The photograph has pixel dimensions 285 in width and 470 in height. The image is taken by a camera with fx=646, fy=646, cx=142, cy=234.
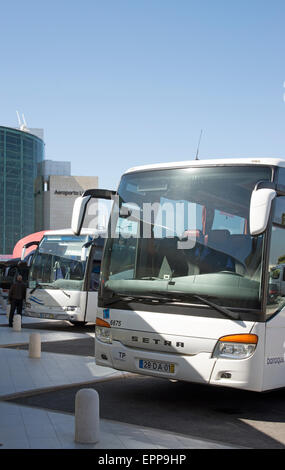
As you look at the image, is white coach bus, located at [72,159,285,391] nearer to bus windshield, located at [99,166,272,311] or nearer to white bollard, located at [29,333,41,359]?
bus windshield, located at [99,166,272,311]

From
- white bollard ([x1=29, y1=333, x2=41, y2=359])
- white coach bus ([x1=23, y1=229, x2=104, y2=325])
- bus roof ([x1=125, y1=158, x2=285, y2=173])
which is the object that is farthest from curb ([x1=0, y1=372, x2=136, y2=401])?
white coach bus ([x1=23, y1=229, x2=104, y2=325])

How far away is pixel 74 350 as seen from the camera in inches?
579

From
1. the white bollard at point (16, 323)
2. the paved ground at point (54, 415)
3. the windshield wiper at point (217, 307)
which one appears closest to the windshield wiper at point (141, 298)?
the windshield wiper at point (217, 307)

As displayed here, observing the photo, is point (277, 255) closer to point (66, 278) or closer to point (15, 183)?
point (66, 278)

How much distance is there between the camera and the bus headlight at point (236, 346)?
24.2ft

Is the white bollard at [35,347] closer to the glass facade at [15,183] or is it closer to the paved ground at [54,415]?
the paved ground at [54,415]

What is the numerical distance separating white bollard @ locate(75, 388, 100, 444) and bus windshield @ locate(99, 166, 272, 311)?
6.31ft

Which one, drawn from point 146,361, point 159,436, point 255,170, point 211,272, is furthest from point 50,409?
point 255,170

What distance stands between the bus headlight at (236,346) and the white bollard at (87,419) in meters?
1.80

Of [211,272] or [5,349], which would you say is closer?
[211,272]

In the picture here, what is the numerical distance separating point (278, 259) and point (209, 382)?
1.70m

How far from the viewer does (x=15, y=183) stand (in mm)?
109875

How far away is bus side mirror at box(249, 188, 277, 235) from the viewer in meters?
7.04

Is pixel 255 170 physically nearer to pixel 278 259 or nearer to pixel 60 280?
pixel 278 259
